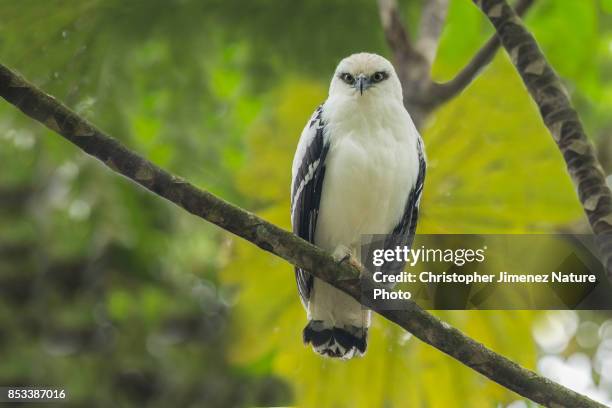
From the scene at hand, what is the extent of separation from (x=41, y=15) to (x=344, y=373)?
6.40ft

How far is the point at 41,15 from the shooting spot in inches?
154

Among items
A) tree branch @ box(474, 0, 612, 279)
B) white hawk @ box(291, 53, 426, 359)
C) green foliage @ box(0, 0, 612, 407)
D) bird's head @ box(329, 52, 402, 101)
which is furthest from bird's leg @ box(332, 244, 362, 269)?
tree branch @ box(474, 0, 612, 279)

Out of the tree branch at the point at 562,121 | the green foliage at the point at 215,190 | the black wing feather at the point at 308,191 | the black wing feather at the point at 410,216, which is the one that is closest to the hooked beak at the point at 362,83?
the black wing feather at the point at 308,191

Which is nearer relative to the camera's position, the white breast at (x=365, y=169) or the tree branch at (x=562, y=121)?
the tree branch at (x=562, y=121)

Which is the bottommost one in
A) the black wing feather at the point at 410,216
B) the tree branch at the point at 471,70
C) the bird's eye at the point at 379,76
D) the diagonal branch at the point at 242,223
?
the diagonal branch at the point at 242,223

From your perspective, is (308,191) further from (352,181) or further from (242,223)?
(242,223)

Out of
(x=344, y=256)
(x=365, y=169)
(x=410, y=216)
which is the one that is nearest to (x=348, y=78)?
(x=365, y=169)

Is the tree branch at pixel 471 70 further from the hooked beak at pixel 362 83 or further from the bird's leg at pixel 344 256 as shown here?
the bird's leg at pixel 344 256

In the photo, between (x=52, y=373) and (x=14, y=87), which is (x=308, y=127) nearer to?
(x=14, y=87)

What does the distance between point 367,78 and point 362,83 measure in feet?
0.18

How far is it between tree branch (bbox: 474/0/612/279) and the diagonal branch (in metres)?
0.42

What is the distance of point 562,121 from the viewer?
278cm

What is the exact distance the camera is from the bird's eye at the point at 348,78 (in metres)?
3.68

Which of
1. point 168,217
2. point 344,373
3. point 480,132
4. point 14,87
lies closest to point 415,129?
point 480,132
